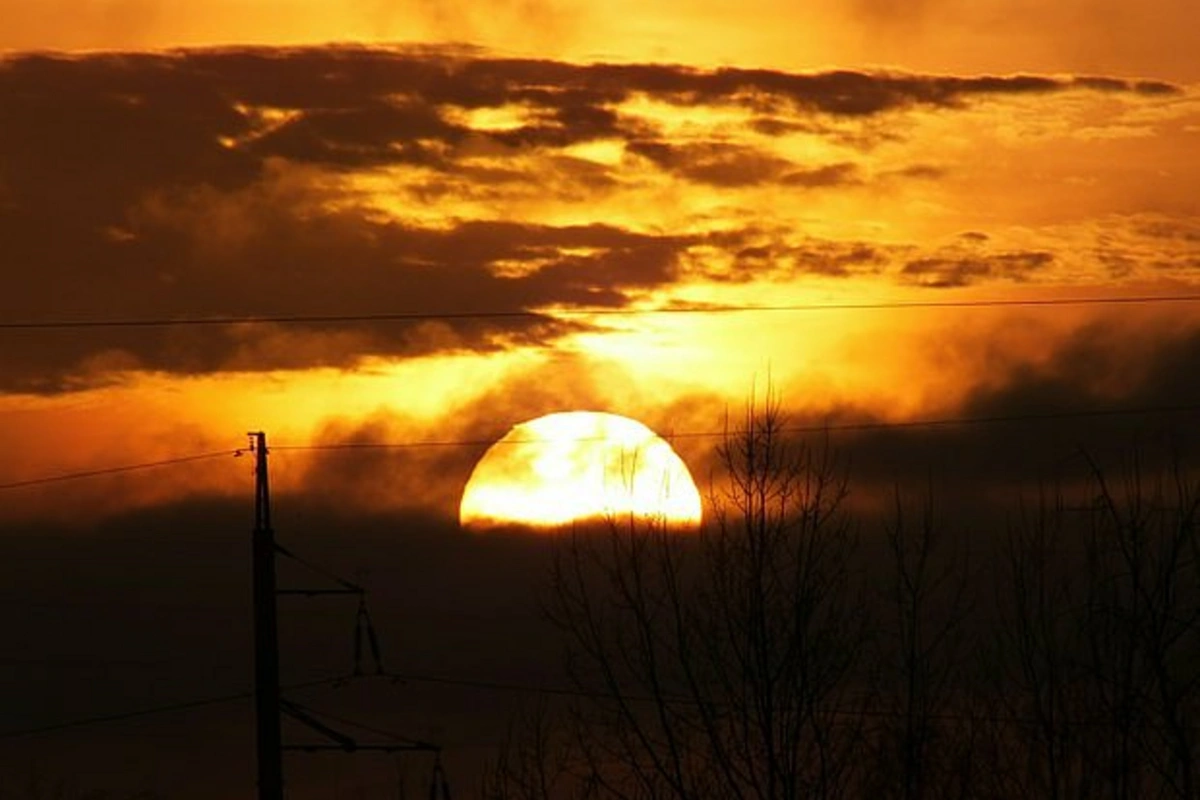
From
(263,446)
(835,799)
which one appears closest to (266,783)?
(263,446)

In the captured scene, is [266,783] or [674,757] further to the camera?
[266,783]

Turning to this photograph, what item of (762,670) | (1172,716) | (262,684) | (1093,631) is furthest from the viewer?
(262,684)

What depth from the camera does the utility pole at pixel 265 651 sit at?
2756 cm

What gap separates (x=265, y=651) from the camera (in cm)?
2783

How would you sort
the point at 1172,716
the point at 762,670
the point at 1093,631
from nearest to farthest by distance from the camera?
the point at 1172,716, the point at 1093,631, the point at 762,670

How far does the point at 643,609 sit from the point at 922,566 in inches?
128

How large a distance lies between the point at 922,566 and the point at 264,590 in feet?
26.8

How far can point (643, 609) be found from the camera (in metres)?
24.6

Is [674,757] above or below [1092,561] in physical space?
below

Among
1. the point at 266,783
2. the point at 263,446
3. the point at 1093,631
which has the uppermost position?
the point at 263,446

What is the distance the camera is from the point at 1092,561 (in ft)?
77.1

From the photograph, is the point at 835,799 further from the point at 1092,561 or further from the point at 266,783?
the point at 266,783

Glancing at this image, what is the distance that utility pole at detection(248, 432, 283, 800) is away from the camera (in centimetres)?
2756

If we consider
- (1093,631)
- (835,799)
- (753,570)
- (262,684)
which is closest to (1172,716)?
(1093,631)
